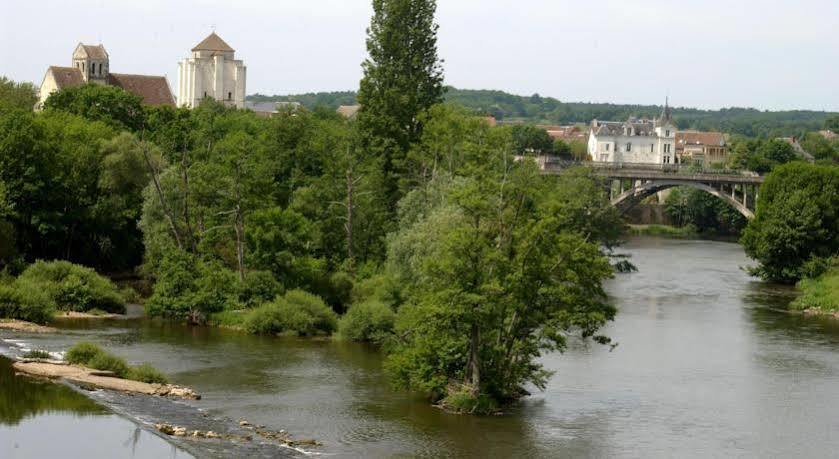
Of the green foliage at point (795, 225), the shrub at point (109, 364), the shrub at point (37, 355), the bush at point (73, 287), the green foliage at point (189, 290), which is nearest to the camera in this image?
the shrub at point (109, 364)

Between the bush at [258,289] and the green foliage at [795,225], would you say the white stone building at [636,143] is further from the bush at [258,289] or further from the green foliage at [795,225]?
the bush at [258,289]

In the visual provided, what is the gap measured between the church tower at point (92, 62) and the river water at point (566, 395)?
3213 inches

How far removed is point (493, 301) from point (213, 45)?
107 meters

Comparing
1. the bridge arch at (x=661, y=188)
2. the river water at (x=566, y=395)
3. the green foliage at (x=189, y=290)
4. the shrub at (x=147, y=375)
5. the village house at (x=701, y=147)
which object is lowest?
the river water at (x=566, y=395)

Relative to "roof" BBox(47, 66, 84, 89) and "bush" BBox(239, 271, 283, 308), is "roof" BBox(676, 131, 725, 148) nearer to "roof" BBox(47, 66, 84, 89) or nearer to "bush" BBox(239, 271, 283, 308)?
"roof" BBox(47, 66, 84, 89)

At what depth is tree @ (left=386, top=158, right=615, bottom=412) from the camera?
115 ft

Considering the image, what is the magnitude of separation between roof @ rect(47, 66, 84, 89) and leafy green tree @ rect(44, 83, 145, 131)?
37.7 m

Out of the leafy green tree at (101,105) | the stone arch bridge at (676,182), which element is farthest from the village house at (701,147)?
the leafy green tree at (101,105)

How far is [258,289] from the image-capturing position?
50375mm

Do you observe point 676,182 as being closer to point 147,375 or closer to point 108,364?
point 108,364

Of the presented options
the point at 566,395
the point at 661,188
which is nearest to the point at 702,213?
the point at 661,188

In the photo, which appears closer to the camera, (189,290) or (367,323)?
(367,323)

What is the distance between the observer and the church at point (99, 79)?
117 meters

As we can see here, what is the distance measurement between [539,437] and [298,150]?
109 feet
